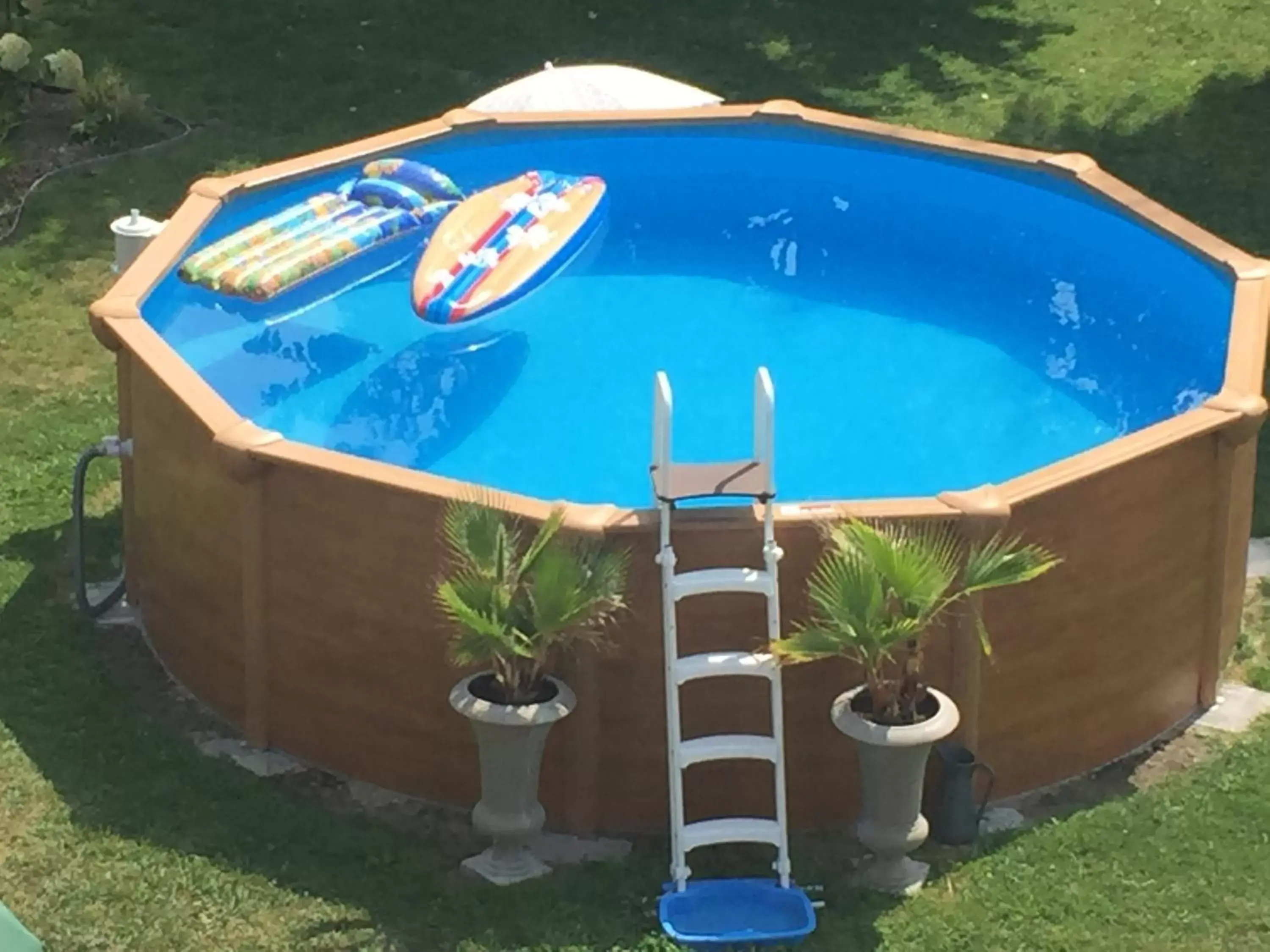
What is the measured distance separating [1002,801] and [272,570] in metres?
3.06

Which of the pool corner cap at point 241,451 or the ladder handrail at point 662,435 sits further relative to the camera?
the pool corner cap at point 241,451

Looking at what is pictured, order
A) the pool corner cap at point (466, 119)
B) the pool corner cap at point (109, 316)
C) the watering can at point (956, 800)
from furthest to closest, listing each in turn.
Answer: the pool corner cap at point (466, 119) → the pool corner cap at point (109, 316) → the watering can at point (956, 800)

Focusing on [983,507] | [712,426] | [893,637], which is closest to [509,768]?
[893,637]

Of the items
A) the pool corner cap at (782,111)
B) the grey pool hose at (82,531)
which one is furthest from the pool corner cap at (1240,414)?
the pool corner cap at (782,111)

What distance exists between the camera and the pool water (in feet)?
33.6

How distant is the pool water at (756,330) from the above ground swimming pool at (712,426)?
3cm

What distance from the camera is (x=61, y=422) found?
11320mm

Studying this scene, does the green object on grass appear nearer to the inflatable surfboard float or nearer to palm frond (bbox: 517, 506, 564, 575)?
palm frond (bbox: 517, 506, 564, 575)

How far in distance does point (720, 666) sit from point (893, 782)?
741 millimetres

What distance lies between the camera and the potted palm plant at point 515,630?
6965 mm

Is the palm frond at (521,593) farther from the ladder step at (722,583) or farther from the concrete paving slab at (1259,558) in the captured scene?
the concrete paving slab at (1259,558)

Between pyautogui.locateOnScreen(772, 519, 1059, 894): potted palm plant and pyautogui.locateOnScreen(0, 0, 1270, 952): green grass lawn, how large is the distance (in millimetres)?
308

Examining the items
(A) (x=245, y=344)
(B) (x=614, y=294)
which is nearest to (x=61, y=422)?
(A) (x=245, y=344)

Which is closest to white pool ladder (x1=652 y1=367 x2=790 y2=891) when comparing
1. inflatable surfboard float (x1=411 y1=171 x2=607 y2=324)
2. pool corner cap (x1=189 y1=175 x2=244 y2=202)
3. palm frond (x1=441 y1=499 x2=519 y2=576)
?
palm frond (x1=441 y1=499 x2=519 y2=576)
